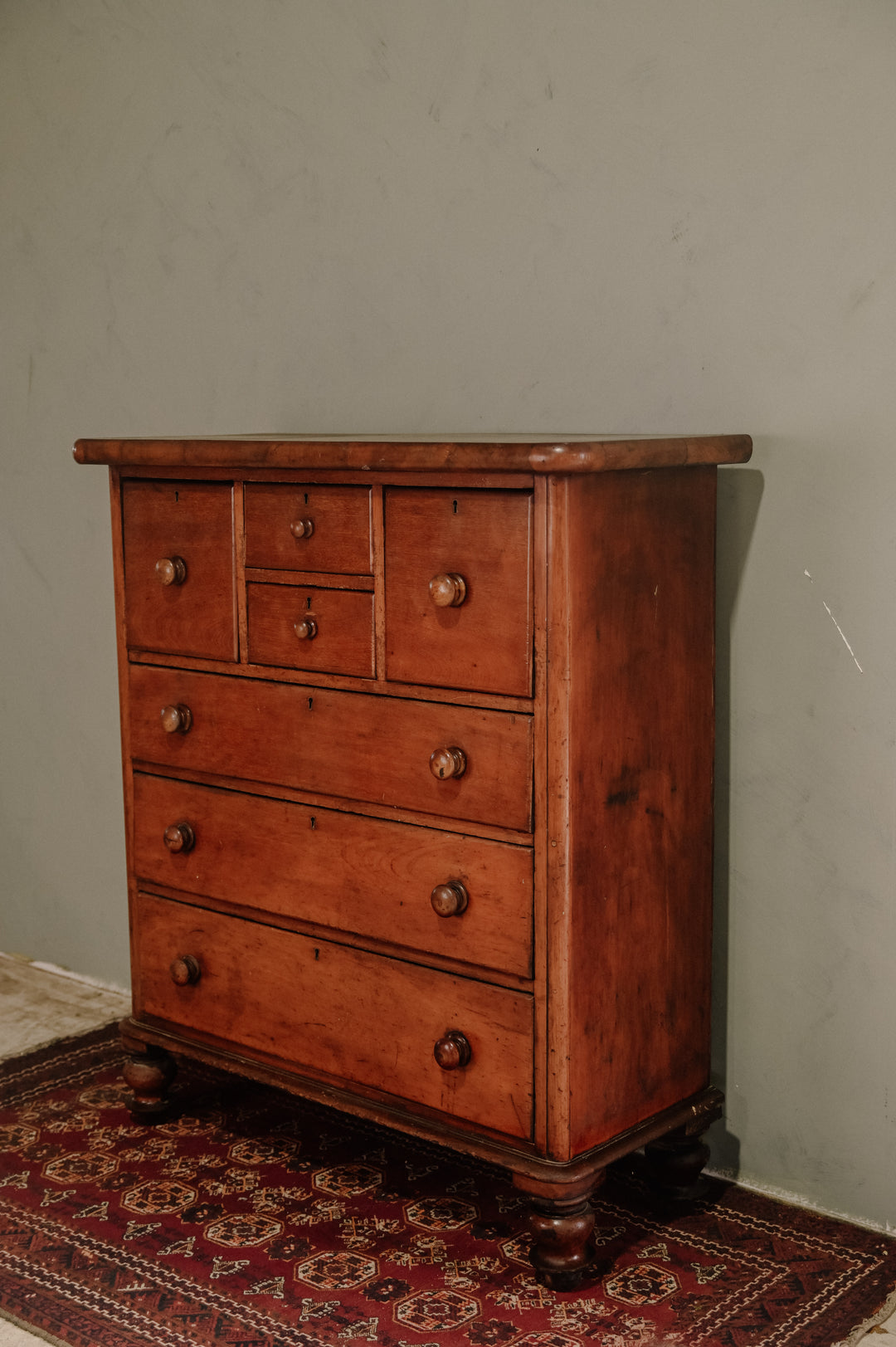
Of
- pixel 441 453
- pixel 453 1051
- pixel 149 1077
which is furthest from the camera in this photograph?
pixel 149 1077

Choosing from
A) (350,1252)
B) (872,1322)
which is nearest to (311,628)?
(350,1252)

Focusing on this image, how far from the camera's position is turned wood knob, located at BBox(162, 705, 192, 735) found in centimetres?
264

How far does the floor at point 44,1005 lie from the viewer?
338cm

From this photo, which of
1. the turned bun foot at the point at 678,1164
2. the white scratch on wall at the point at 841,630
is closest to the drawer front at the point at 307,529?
the white scratch on wall at the point at 841,630

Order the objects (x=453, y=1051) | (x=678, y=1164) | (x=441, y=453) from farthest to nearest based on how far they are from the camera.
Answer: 1. (x=678, y=1164)
2. (x=453, y=1051)
3. (x=441, y=453)

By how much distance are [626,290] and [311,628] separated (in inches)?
32.9

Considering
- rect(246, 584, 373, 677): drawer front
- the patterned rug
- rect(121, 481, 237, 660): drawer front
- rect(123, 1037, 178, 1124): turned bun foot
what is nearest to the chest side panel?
the patterned rug

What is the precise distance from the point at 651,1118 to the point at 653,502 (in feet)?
3.28

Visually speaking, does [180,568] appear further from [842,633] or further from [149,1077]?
[842,633]

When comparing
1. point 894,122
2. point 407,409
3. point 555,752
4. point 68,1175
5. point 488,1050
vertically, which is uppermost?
point 894,122

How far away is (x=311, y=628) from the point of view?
2420 millimetres

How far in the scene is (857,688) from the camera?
2418 mm

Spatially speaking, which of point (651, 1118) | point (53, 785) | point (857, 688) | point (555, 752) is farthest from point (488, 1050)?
point (53, 785)

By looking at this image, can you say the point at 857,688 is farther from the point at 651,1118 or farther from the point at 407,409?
the point at 407,409
